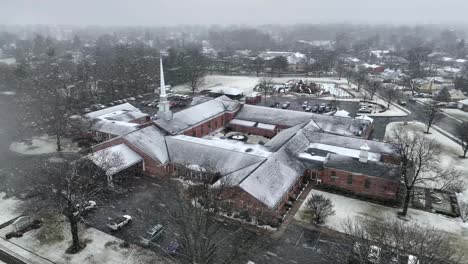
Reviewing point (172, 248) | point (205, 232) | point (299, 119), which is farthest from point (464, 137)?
point (172, 248)

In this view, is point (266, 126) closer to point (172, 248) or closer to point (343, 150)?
point (343, 150)

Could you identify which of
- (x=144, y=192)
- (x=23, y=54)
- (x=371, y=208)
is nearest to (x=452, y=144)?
(x=371, y=208)

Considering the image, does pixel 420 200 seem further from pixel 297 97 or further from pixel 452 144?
pixel 297 97

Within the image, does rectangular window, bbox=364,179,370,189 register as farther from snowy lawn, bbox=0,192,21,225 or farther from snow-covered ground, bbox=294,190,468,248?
snowy lawn, bbox=0,192,21,225

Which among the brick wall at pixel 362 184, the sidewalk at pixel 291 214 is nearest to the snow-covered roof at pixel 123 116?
the sidewalk at pixel 291 214

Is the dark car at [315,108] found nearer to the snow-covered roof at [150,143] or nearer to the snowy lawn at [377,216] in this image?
the snowy lawn at [377,216]
